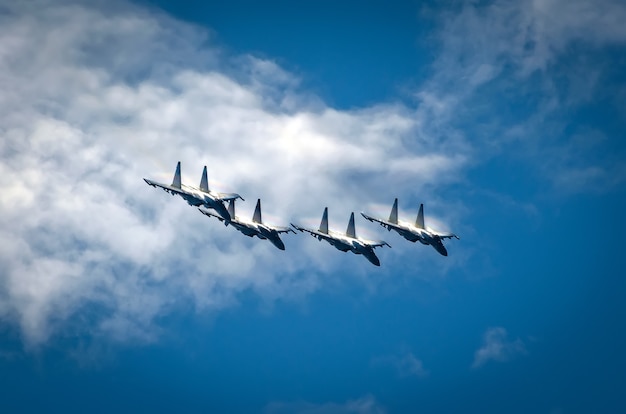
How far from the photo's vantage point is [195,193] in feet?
646

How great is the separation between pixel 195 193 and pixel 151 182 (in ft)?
33.5

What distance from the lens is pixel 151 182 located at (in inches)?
7736
